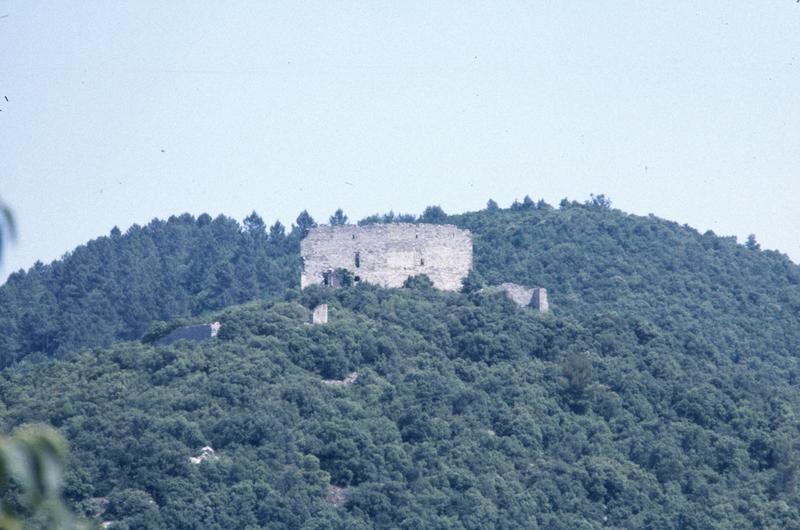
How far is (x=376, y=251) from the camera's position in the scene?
3722 centimetres

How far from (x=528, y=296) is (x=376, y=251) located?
4.64 m

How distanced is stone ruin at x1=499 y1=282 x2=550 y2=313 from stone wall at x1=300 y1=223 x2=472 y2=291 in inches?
98.4

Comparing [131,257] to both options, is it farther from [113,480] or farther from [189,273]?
[113,480]

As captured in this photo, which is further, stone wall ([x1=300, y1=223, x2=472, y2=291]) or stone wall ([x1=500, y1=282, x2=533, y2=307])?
stone wall ([x1=500, y1=282, x2=533, y2=307])

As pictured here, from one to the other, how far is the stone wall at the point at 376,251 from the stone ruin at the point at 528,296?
2499mm

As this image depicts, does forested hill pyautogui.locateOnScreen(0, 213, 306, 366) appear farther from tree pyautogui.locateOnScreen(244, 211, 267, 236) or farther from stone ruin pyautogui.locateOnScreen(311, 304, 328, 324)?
stone ruin pyautogui.locateOnScreen(311, 304, 328, 324)

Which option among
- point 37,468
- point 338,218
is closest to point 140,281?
point 338,218

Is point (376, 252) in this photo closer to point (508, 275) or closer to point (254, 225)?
point (508, 275)

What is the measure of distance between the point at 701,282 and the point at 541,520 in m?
18.5

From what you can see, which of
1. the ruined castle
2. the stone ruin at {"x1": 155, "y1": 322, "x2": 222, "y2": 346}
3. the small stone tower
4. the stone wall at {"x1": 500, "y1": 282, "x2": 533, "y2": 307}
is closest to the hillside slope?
the stone ruin at {"x1": 155, "y1": 322, "x2": 222, "y2": 346}

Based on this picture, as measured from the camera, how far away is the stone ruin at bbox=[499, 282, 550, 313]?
39.7m

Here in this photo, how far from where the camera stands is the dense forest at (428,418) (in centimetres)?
3050

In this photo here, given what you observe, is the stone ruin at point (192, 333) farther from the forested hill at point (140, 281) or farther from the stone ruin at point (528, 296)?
the forested hill at point (140, 281)

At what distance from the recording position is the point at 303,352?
1384 inches
